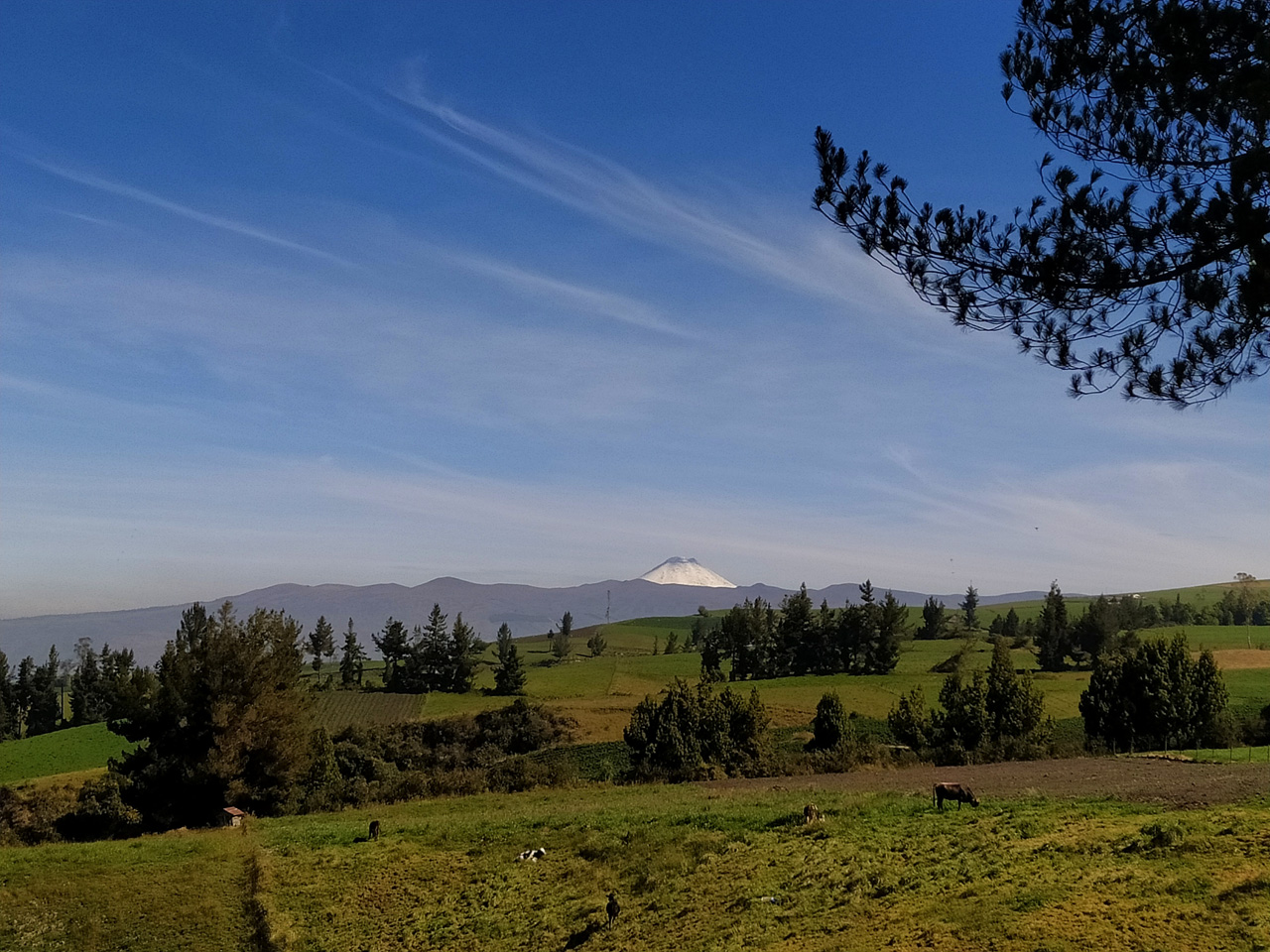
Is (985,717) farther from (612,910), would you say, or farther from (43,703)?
(43,703)

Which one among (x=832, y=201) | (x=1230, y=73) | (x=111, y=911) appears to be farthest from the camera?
(x=111, y=911)

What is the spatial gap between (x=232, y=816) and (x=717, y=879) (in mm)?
30340

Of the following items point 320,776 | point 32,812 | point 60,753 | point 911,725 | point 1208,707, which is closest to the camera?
point 320,776

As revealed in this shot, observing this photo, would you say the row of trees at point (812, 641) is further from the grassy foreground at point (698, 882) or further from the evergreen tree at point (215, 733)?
the grassy foreground at point (698, 882)

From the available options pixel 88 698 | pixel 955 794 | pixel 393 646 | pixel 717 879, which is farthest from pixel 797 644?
pixel 717 879

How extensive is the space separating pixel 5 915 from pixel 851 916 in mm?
23772

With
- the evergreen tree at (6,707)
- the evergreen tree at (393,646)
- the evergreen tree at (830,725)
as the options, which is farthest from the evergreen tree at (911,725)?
the evergreen tree at (6,707)

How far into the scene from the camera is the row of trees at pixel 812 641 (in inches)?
5138

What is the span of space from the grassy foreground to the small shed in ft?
18.3

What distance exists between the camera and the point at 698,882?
23344mm

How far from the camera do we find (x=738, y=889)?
72.8 ft

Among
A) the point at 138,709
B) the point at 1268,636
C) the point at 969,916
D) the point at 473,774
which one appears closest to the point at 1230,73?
the point at 969,916

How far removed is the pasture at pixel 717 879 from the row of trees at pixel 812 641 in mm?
94503

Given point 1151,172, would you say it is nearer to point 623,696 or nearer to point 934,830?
point 934,830
